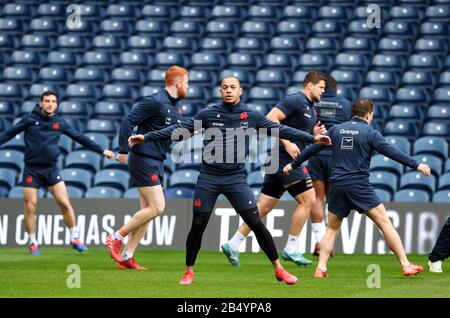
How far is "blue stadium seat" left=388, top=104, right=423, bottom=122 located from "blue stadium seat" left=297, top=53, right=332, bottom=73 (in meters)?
2.08

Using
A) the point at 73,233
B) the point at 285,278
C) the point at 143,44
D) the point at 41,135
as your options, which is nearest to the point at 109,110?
the point at 143,44

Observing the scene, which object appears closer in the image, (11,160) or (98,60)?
(11,160)

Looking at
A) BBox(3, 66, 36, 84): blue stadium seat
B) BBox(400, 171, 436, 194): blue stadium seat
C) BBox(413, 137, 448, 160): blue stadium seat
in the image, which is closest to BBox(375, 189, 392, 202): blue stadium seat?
BBox(400, 171, 436, 194): blue stadium seat

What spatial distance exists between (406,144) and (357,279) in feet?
21.9

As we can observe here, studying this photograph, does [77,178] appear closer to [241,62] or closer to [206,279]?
[241,62]

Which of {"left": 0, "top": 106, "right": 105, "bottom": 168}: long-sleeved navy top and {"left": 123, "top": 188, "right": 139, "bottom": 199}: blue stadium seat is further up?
{"left": 0, "top": 106, "right": 105, "bottom": 168}: long-sleeved navy top

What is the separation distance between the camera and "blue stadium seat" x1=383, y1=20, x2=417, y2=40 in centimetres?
2259

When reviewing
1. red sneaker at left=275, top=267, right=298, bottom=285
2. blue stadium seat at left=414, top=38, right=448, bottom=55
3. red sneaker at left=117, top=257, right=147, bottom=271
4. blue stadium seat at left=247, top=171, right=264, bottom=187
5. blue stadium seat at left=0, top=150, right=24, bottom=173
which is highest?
blue stadium seat at left=414, top=38, right=448, bottom=55

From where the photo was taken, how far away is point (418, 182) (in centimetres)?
1834

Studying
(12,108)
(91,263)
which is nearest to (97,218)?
(91,263)

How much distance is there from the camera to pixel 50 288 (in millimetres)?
11242

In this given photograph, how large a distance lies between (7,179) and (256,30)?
20.9 feet

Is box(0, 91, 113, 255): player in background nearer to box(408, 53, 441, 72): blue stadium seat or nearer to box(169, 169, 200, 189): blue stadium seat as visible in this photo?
box(169, 169, 200, 189): blue stadium seat

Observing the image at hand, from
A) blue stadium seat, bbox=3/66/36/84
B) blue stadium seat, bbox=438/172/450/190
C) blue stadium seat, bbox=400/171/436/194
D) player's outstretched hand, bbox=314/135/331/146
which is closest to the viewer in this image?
player's outstretched hand, bbox=314/135/331/146
